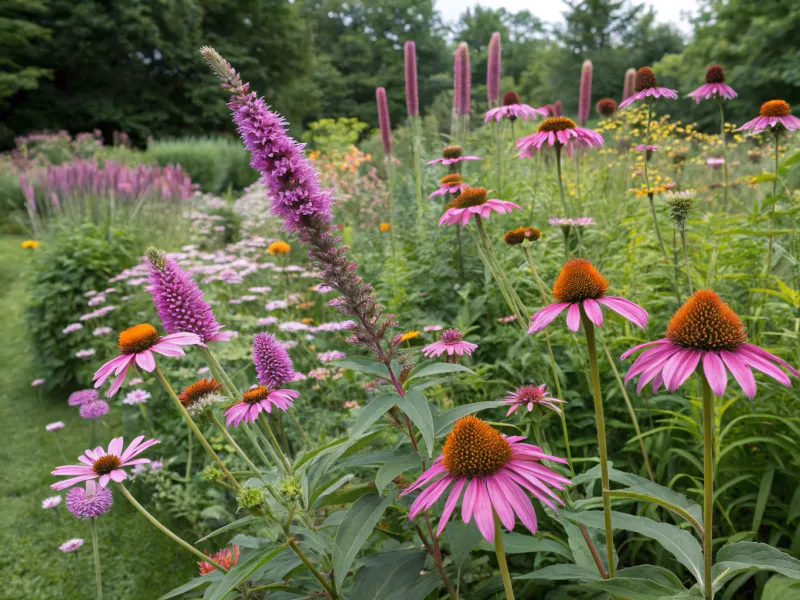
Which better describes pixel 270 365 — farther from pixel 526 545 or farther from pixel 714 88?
pixel 714 88

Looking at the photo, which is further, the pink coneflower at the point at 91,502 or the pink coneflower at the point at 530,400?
the pink coneflower at the point at 91,502

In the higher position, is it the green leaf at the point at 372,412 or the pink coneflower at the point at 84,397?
the green leaf at the point at 372,412

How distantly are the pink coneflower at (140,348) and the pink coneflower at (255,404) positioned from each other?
239 millimetres

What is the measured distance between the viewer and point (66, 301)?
14.6 feet

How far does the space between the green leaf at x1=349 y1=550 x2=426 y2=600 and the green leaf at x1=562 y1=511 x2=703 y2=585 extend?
16.0 inches

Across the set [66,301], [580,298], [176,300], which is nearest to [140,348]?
[176,300]

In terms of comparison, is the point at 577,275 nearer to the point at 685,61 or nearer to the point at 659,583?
the point at 659,583

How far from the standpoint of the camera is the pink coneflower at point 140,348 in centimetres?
118

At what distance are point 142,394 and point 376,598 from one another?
2.21 metres

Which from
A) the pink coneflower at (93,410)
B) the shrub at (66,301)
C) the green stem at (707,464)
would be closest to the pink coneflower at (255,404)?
the green stem at (707,464)

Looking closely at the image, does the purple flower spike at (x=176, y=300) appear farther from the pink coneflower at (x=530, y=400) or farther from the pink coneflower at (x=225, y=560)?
the pink coneflower at (x=530, y=400)

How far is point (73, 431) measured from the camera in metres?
3.85

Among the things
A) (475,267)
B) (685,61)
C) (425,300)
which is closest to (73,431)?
(425,300)

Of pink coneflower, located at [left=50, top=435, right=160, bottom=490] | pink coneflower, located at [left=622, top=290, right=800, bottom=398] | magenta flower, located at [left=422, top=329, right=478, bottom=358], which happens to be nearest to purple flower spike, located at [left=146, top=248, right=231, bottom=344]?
pink coneflower, located at [left=50, top=435, right=160, bottom=490]
